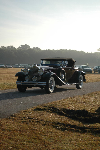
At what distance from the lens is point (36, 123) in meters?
6.13

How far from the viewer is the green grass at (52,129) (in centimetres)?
459

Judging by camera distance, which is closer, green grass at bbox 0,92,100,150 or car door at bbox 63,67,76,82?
green grass at bbox 0,92,100,150

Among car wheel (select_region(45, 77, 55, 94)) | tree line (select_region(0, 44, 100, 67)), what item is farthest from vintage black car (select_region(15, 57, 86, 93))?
tree line (select_region(0, 44, 100, 67))

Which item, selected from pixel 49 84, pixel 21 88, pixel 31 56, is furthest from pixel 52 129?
pixel 31 56

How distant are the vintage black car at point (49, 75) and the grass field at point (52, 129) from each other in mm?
4241

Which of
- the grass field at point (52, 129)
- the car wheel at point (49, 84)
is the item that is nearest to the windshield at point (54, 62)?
the car wheel at point (49, 84)

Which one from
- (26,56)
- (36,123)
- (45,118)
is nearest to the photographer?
(36,123)

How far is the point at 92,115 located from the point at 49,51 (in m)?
144

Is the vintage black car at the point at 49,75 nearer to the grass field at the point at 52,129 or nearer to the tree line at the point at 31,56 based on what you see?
the grass field at the point at 52,129

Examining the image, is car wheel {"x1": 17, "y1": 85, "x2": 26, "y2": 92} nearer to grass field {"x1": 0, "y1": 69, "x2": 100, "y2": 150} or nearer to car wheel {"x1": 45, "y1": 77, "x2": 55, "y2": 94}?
car wheel {"x1": 45, "y1": 77, "x2": 55, "y2": 94}

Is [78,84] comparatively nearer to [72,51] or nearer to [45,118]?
[45,118]

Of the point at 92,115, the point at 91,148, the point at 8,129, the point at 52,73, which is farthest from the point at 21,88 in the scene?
the point at 91,148

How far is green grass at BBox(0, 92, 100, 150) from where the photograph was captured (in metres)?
4.59

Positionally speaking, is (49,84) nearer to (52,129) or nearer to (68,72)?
(68,72)
